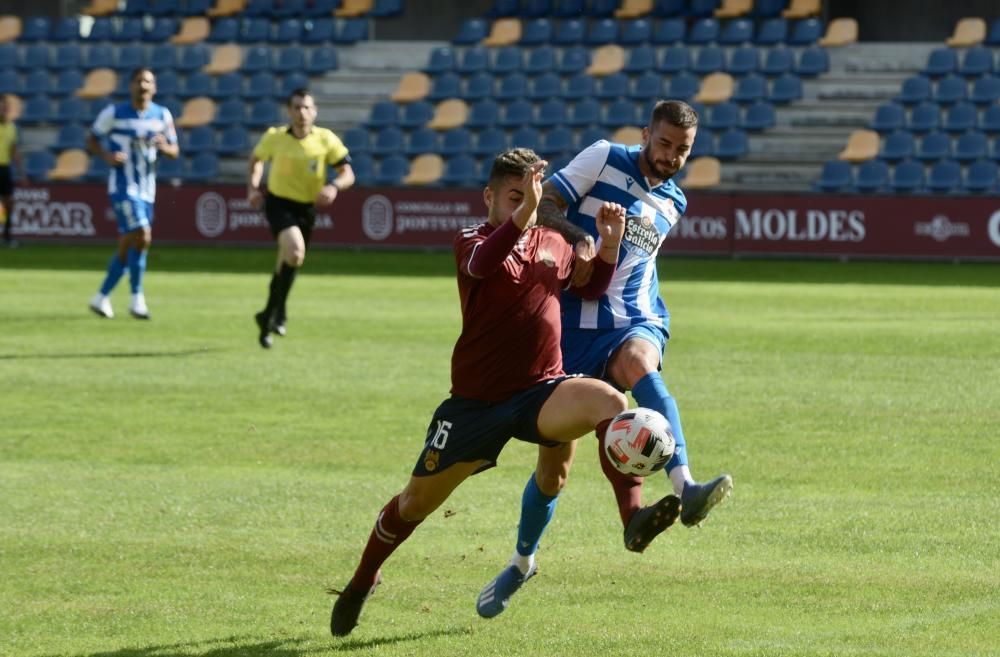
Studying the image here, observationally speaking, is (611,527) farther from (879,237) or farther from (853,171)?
(853,171)

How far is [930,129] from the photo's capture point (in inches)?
1235

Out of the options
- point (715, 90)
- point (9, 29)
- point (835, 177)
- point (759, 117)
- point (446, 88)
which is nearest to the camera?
point (835, 177)

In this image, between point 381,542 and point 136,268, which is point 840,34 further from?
point 381,542

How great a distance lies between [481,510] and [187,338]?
8121mm

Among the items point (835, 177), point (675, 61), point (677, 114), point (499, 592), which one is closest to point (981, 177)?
point (835, 177)

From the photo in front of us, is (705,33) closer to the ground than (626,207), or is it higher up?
higher up

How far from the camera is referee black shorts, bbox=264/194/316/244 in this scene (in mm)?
16562

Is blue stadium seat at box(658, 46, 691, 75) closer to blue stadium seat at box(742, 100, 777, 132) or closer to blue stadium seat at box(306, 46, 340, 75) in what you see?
blue stadium seat at box(742, 100, 777, 132)

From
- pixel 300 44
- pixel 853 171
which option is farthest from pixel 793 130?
pixel 300 44

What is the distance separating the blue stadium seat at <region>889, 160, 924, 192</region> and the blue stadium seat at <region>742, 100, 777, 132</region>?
10.0 feet

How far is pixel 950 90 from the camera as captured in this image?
31.9m

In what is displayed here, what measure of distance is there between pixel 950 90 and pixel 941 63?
970mm

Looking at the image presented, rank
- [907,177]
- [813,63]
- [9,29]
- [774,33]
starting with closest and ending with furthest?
[907,177] → [813,63] → [774,33] → [9,29]

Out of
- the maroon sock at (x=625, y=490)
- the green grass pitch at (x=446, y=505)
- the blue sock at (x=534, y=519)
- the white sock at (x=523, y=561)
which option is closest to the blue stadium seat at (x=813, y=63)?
the green grass pitch at (x=446, y=505)
